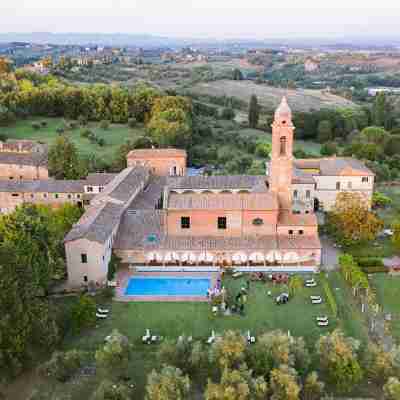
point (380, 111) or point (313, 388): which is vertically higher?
point (380, 111)

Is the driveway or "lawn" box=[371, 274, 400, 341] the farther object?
the driveway

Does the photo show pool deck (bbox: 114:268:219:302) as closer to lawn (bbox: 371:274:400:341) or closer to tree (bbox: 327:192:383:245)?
tree (bbox: 327:192:383:245)

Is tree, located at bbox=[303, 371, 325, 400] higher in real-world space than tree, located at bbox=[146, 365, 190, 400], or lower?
lower

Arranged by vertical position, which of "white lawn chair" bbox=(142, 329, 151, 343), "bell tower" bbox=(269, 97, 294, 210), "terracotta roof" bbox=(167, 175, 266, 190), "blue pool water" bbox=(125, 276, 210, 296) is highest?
"bell tower" bbox=(269, 97, 294, 210)

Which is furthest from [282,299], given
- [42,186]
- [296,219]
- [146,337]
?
[42,186]

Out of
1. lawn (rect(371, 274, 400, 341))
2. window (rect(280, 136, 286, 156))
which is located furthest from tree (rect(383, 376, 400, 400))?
window (rect(280, 136, 286, 156))

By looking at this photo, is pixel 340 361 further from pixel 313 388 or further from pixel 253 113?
pixel 253 113

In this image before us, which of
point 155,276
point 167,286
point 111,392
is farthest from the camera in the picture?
point 155,276
